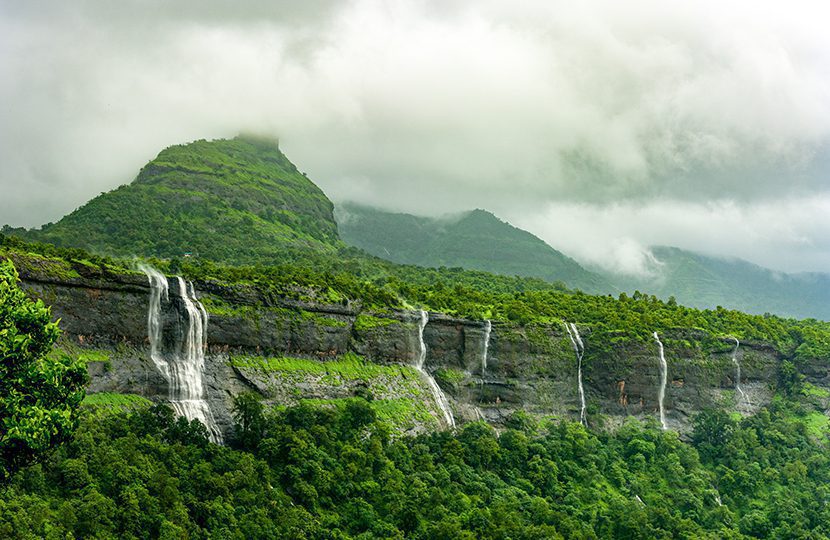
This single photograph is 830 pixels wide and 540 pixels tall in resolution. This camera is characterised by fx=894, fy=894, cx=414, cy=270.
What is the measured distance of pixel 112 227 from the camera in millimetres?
138500

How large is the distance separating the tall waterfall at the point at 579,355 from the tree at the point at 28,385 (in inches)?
2568

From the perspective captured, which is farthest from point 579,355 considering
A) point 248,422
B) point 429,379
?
point 248,422

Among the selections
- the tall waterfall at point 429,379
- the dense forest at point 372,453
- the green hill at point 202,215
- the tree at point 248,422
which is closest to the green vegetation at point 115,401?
the dense forest at point 372,453

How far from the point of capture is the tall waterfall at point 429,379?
3595 inches

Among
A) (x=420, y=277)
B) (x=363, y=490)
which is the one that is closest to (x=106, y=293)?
(x=363, y=490)

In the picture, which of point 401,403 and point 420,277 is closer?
point 401,403

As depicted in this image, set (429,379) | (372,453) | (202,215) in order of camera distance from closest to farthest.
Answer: (372,453) → (429,379) → (202,215)

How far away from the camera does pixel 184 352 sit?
7356 centimetres

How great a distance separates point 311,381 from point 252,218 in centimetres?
8874

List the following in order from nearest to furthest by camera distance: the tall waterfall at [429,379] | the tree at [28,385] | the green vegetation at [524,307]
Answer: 1. the tree at [28,385]
2. the green vegetation at [524,307]
3. the tall waterfall at [429,379]

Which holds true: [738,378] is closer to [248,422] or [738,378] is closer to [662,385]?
[662,385]

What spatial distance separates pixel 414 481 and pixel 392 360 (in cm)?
1860

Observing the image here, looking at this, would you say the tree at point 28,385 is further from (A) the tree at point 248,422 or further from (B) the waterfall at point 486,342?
(B) the waterfall at point 486,342

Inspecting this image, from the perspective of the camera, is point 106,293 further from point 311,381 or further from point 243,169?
point 243,169
